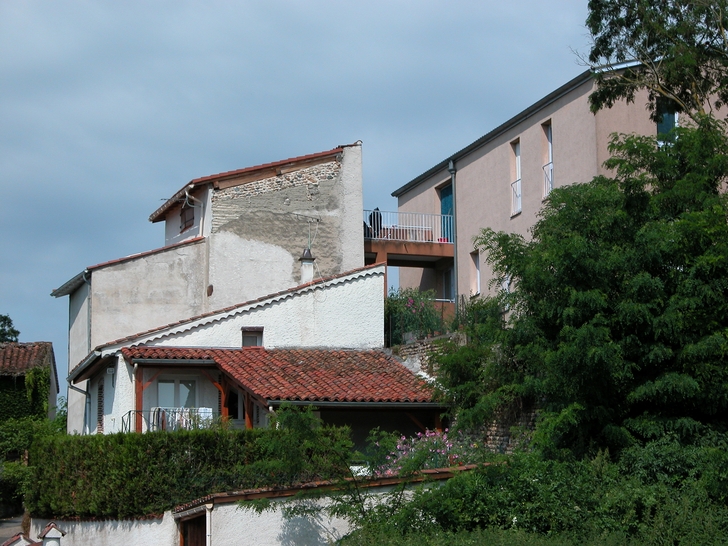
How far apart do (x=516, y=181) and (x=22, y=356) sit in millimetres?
18668

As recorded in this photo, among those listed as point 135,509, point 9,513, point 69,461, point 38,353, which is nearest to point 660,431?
point 135,509

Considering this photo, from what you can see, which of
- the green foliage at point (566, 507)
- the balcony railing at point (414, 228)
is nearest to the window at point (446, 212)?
the balcony railing at point (414, 228)

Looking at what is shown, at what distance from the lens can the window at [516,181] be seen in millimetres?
25891

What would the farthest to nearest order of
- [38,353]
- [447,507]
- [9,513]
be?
[38,353] → [9,513] → [447,507]

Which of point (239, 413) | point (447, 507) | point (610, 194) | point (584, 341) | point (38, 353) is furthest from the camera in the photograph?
point (38, 353)

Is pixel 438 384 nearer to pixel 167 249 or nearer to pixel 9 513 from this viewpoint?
pixel 167 249

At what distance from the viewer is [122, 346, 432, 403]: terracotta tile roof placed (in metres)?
20.8

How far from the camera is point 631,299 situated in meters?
16.0

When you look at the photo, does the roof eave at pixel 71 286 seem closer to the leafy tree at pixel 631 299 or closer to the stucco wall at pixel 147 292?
the stucco wall at pixel 147 292

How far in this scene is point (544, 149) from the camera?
2461 centimetres

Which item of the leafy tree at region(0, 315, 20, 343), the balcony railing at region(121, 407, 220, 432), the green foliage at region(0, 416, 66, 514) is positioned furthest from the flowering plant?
the leafy tree at region(0, 315, 20, 343)

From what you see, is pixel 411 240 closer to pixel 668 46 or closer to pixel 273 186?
pixel 273 186

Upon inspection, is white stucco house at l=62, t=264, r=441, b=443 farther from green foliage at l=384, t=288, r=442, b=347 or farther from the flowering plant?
the flowering plant

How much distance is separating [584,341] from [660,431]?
1.94 m
